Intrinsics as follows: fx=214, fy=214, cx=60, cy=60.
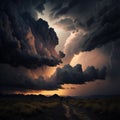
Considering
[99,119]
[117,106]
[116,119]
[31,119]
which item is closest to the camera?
[116,119]

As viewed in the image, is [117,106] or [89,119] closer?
[89,119]

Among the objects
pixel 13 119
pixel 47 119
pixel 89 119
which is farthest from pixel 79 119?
pixel 13 119

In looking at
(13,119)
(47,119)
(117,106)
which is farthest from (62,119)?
(117,106)

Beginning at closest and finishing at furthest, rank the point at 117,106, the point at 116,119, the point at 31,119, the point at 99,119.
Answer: the point at 116,119 → the point at 99,119 → the point at 31,119 → the point at 117,106

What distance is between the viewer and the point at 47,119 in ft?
121

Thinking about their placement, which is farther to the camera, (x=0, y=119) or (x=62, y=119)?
(x=62, y=119)

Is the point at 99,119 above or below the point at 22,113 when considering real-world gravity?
below

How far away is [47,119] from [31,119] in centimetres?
275

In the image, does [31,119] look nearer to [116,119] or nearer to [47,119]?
[47,119]

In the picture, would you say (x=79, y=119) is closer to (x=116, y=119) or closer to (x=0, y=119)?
(x=116, y=119)

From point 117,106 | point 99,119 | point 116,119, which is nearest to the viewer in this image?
point 116,119

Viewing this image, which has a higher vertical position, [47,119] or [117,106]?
[117,106]

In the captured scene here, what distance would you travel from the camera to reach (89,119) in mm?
34031

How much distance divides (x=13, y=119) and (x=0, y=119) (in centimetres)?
227
